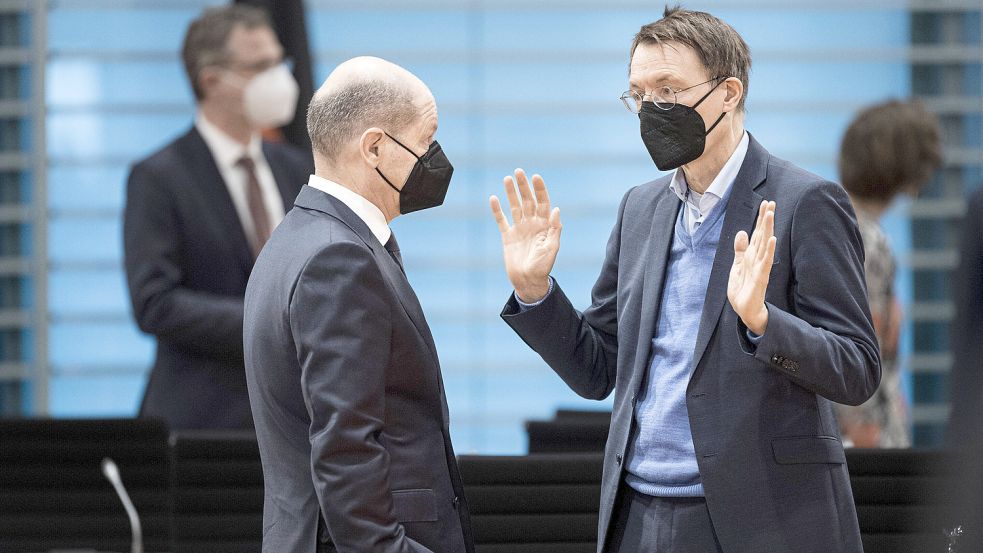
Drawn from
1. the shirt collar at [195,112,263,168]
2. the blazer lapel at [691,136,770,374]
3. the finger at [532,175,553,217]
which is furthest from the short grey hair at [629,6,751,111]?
the shirt collar at [195,112,263,168]

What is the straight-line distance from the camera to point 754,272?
6.49 feet

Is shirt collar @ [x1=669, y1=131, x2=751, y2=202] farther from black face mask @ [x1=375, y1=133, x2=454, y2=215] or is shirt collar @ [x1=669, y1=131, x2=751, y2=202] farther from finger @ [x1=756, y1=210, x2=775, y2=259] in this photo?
black face mask @ [x1=375, y1=133, x2=454, y2=215]

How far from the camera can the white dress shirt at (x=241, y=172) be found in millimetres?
4062

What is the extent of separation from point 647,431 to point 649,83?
66cm

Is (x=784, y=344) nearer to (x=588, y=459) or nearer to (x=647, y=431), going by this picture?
(x=647, y=431)

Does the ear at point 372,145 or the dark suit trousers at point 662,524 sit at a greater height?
the ear at point 372,145

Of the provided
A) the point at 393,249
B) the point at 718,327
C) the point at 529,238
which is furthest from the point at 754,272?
the point at 393,249

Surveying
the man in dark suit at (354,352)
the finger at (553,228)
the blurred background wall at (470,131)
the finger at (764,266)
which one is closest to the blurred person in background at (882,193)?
the finger at (553,228)

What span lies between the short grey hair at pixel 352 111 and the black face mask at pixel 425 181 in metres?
0.07

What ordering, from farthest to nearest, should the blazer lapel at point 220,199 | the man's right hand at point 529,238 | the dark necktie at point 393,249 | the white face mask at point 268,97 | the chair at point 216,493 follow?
the white face mask at point 268,97 < the blazer lapel at point 220,199 < the chair at point 216,493 < the man's right hand at point 529,238 < the dark necktie at point 393,249

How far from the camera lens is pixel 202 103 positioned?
4.26 metres

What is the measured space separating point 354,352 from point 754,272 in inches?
26.9

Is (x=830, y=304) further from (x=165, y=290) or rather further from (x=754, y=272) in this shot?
(x=165, y=290)

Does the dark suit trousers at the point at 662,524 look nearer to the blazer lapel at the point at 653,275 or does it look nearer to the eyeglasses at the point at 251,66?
the blazer lapel at the point at 653,275
